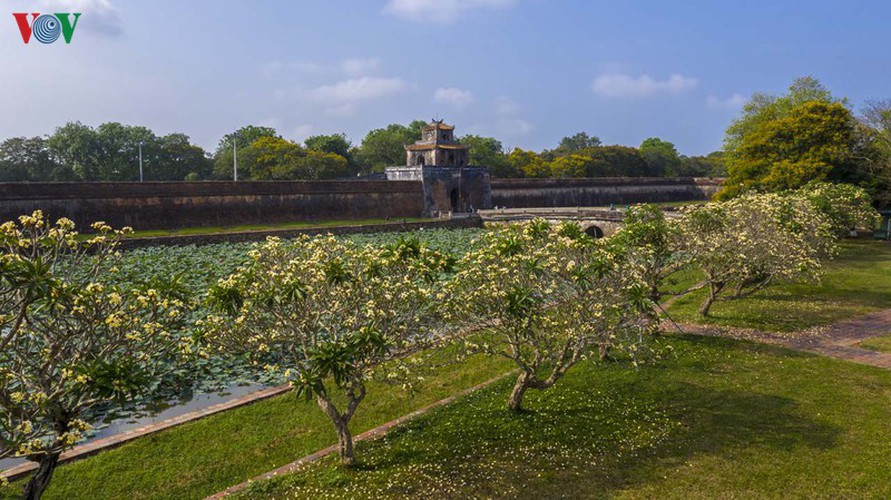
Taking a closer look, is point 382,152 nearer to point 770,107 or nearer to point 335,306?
point 770,107

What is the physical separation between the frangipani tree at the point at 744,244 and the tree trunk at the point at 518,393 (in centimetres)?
595

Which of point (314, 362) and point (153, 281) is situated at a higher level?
point (153, 281)

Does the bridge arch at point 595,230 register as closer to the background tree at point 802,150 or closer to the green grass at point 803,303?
the background tree at point 802,150

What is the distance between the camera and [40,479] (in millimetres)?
5664

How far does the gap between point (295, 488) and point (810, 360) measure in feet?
33.0

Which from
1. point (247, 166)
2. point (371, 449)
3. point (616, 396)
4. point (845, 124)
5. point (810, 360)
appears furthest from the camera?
point (247, 166)

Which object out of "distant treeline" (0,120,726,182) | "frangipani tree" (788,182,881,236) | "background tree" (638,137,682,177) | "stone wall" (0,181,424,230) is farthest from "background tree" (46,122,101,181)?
"background tree" (638,137,682,177)

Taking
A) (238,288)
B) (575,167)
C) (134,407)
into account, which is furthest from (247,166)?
(238,288)

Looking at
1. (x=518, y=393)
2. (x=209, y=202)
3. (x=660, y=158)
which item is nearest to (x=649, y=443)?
(x=518, y=393)

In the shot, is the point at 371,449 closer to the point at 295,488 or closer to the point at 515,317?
the point at 295,488

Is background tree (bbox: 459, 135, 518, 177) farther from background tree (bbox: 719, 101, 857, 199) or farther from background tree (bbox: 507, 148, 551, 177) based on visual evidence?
background tree (bbox: 719, 101, 857, 199)

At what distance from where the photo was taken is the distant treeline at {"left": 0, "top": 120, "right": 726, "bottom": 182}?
44.5 metres

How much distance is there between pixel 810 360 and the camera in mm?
11180

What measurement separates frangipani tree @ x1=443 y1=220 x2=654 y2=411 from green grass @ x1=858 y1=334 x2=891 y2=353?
6.27 metres
